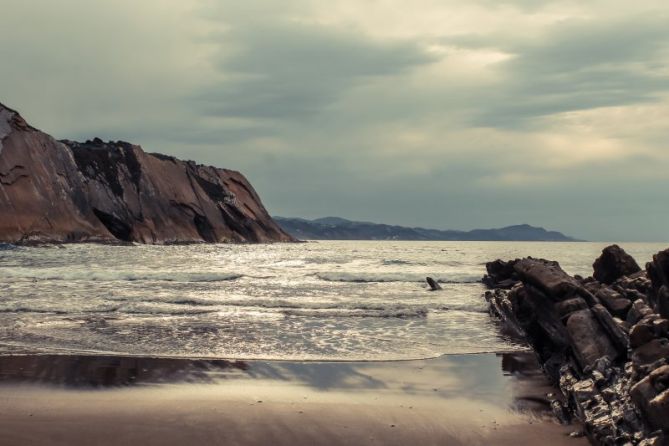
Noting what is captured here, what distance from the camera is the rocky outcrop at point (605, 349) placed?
261 inches

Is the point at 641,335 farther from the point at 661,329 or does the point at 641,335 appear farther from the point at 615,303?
the point at 615,303

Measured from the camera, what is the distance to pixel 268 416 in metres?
8.36

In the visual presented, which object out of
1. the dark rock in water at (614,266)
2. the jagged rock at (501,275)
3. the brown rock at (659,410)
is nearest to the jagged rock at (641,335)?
the brown rock at (659,410)

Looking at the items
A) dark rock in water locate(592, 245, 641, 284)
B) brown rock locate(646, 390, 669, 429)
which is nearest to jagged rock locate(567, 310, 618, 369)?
brown rock locate(646, 390, 669, 429)

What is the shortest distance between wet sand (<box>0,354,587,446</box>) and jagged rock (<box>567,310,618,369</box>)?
111cm

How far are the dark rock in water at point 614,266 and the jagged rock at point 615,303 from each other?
8.14 m

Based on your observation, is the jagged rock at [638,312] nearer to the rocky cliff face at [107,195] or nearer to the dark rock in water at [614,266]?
the dark rock in water at [614,266]

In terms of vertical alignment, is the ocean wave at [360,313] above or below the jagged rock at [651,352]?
below

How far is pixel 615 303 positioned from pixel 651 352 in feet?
13.7

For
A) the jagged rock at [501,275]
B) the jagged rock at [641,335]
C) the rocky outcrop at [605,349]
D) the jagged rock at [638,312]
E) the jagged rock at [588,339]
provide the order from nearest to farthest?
the rocky outcrop at [605,349]
the jagged rock at [641,335]
the jagged rock at [588,339]
the jagged rock at [638,312]
the jagged rock at [501,275]

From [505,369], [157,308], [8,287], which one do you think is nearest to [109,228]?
[8,287]

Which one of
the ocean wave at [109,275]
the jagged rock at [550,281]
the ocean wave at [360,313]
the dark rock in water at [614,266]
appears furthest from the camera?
the ocean wave at [109,275]

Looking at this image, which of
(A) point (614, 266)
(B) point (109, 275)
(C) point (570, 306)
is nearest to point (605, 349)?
(C) point (570, 306)

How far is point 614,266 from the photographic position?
19.6 metres
